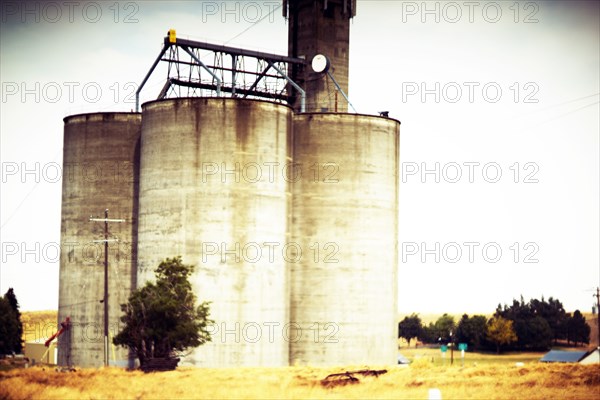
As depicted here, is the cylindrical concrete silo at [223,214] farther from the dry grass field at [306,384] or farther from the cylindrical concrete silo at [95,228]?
the dry grass field at [306,384]

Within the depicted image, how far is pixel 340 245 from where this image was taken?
72.0m

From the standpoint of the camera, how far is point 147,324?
61.4 metres

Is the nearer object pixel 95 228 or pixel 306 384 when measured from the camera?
pixel 306 384

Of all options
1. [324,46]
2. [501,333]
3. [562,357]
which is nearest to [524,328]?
[501,333]

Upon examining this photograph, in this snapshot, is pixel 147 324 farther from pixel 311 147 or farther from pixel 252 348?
pixel 311 147

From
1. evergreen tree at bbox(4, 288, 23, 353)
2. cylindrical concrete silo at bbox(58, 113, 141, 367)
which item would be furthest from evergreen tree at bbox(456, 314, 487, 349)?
cylindrical concrete silo at bbox(58, 113, 141, 367)

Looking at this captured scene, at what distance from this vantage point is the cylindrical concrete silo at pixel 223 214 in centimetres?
6650

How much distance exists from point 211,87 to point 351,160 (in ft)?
46.0

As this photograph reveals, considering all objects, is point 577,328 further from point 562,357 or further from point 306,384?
point 306,384

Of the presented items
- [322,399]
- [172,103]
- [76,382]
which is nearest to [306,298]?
[172,103]

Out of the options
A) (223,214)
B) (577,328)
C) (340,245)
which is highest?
(223,214)

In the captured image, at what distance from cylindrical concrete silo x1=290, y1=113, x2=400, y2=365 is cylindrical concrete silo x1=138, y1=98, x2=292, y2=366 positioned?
9.44 feet

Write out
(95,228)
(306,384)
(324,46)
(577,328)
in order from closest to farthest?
(306,384) < (95,228) < (324,46) < (577,328)

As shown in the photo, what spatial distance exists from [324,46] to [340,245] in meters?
19.1
